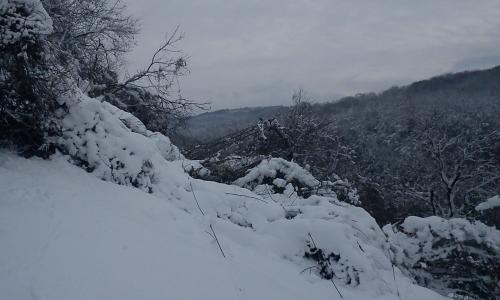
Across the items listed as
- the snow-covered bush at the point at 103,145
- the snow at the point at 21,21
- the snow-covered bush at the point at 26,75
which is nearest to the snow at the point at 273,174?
the snow-covered bush at the point at 103,145

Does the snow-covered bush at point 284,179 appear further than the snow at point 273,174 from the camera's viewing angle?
No

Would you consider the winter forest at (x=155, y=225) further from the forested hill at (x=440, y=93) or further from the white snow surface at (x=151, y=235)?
the forested hill at (x=440, y=93)

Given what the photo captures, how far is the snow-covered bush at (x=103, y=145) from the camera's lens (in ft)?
15.5

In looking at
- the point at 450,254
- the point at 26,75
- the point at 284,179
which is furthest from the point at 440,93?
the point at 26,75

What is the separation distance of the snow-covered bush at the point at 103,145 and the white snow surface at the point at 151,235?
0.05 feet

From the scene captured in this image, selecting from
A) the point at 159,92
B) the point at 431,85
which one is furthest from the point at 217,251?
the point at 431,85

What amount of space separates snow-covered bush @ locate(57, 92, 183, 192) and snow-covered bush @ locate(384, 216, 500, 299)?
3.79m

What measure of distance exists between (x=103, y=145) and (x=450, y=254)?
5358 millimetres

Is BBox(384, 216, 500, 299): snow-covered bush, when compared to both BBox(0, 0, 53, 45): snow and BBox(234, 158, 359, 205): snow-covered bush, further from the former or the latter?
BBox(0, 0, 53, 45): snow

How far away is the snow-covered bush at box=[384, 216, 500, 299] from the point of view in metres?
5.61

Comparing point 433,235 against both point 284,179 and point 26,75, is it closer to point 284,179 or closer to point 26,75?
point 284,179

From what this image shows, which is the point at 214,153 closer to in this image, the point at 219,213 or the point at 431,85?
the point at 219,213

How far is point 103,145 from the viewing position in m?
4.91

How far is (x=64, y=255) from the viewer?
9.50ft
